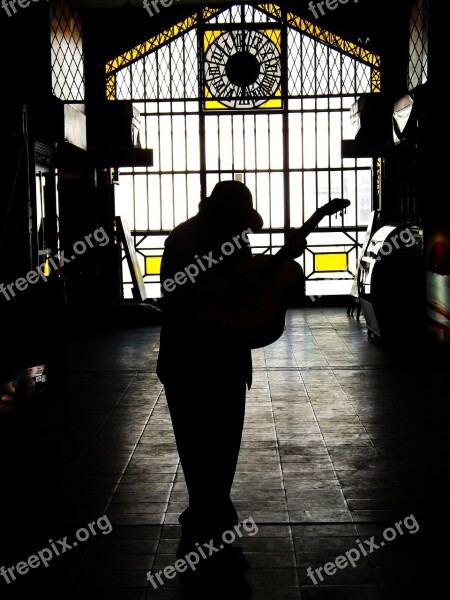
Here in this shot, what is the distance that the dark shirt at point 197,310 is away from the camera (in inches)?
136

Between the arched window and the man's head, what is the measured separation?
9970 millimetres

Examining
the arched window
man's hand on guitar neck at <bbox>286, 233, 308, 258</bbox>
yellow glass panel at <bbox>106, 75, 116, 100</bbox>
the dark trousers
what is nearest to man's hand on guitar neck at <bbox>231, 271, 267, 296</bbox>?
man's hand on guitar neck at <bbox>286, 233, 308, 258</bbox>

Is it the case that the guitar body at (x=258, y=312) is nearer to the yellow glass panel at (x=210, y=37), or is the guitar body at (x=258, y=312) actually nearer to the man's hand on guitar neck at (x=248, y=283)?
the man's hand on guitar neck at (x=248, y=283)

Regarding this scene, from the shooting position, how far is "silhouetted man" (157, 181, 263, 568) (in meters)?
3.48

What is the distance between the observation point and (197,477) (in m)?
3.51

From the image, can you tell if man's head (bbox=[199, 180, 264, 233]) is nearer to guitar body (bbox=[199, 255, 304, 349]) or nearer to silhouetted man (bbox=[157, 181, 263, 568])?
silhouetted man (bbox=[157, 181, 263, 568])

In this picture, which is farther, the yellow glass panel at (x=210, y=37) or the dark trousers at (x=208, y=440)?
the yellow glass panel at (x=210, y=37)

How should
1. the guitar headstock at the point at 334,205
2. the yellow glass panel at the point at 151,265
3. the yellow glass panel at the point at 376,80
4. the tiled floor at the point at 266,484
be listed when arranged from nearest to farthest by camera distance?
the tiled floor at the point at 266,484, the guitar headstock at the point at 334,205, the yellow glass panel at the point at 376,80, the yellow glass panel at the point at 151,265

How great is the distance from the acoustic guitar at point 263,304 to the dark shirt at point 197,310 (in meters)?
0.03

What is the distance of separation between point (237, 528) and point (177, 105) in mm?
10473

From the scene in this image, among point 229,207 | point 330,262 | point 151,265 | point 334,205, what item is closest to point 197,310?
point 229,207

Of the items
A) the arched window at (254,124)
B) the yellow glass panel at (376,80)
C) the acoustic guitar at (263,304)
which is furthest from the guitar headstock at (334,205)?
the yellow glass panel at (376,80)

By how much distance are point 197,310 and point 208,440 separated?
52 centimetres

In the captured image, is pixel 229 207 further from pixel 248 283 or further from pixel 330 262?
pixel 330 262
